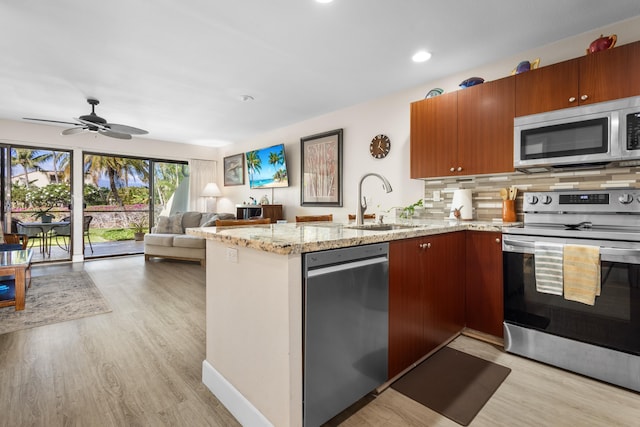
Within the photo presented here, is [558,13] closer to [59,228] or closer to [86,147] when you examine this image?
[86,147]

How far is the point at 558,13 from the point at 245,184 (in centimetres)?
548

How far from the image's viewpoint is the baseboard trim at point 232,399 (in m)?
1.39

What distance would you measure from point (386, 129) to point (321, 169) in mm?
1233

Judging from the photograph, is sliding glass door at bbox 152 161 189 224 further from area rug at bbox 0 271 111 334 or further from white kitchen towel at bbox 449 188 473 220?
white kitchen towel at bbox 449 188 473 220

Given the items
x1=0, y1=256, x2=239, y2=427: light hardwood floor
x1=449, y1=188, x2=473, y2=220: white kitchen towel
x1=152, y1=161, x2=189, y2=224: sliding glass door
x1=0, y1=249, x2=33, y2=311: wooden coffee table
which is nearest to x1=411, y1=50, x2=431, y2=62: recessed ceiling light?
x1=449, y1=188, x2=473, y2=220: white kitchen towel

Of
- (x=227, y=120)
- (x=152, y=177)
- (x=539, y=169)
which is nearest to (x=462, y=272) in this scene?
(x=539, y=169)

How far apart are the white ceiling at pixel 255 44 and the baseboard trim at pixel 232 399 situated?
2366 mm

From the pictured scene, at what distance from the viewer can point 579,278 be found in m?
1.81

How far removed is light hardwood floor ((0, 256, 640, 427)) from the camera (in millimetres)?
1509

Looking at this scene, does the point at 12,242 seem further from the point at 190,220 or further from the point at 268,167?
the point at 268,167

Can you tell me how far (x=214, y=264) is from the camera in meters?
1.73

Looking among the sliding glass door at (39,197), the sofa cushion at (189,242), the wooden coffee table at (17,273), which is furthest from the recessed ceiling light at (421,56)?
the sliding glass door at (39,197)

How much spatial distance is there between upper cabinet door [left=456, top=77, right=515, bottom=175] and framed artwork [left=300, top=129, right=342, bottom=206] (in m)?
1.90

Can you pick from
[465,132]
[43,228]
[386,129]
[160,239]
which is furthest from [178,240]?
[465,132]
